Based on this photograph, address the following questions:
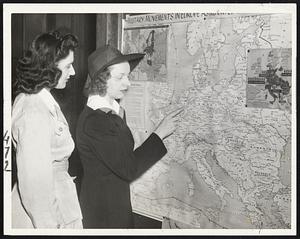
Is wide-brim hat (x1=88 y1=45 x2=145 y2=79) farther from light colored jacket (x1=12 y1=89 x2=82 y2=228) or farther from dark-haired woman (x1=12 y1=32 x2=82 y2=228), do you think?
light colored jacket (x1=12 y1=89 x2=82 y2=228)

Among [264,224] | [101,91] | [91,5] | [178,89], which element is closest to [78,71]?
[101,91]

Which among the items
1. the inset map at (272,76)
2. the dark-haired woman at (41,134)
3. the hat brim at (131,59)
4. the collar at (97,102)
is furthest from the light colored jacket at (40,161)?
the inset map at (272,76)

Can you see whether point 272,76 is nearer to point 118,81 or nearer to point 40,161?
point 118,81

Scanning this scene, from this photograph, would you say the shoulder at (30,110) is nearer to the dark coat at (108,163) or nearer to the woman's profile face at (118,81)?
the dark coat at (108,163)

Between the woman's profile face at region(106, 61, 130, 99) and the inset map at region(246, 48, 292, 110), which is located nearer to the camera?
the inset map at region(246, 48, 292, 110)

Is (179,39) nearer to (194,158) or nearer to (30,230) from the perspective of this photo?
(194,158)

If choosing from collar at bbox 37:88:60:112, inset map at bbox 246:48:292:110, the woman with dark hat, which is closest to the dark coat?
the woman with dark hat
